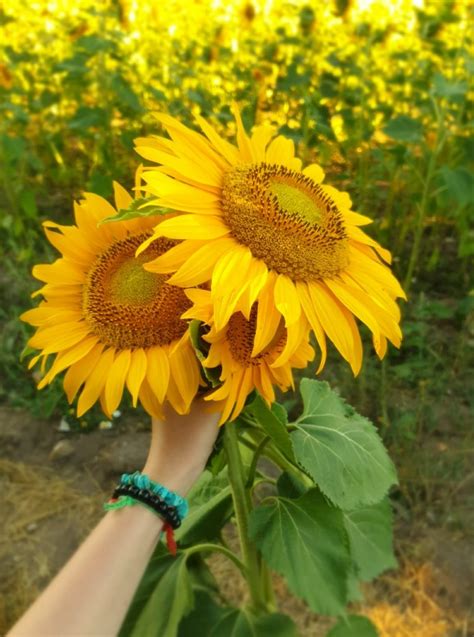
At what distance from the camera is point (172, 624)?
88 cm

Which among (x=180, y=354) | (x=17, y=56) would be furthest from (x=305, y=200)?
(x=17, y=56)

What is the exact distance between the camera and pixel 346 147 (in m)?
2.24

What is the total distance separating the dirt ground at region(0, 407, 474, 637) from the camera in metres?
1.50

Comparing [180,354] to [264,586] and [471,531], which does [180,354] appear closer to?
[264,586]

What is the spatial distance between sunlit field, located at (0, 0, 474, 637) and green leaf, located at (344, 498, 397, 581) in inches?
21.2

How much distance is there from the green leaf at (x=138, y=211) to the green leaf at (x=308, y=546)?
0.42 meters

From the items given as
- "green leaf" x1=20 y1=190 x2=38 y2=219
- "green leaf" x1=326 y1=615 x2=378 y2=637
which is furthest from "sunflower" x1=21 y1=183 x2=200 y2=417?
"green leaf" x1=20 y1=190 x2=38 y2=219

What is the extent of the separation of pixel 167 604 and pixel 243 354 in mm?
462

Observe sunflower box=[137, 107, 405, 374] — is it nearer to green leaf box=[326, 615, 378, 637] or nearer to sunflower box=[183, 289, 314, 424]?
sunflower box=[183, 289, 314, 424]

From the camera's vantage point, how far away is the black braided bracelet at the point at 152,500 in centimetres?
77

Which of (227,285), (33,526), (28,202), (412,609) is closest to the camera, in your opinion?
(227,285)

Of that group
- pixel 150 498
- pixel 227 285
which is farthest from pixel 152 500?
pixel 227 285

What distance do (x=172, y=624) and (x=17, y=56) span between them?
228 cm

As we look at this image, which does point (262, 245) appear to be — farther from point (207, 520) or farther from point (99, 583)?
point (207, 520)
